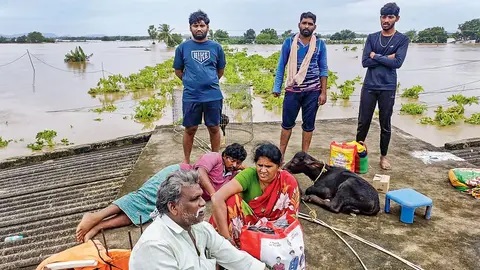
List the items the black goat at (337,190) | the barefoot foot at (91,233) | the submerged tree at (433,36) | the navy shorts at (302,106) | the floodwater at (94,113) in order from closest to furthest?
the barefoot foot at (91,233), the black goat at (337,190), the navy shorts at (302,106), the floodwater at (94,113), the submerged tree at (433,36)

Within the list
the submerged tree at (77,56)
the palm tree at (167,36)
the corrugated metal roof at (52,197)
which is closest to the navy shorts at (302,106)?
the corrugated metal roof at (52,197)

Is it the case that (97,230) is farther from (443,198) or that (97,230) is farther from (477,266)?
(443,198)

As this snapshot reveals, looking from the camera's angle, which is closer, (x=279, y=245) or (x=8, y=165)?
(x=279, y=245)

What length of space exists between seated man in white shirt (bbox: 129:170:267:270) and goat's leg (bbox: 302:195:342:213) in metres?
1.90

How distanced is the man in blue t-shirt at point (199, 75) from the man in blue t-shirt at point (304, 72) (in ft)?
2.64

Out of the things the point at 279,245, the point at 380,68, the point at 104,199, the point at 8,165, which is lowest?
the point at 8,165

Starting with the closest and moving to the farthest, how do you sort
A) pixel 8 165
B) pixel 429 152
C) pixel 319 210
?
pixel 319 210 < pixel 429 152 < pixel 8 165

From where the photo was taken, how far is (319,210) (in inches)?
149

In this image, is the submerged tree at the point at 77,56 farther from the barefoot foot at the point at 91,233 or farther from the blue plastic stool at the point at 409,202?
the blue plastic stool at the point at 409,202

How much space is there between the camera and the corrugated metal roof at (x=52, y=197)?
11.2ft

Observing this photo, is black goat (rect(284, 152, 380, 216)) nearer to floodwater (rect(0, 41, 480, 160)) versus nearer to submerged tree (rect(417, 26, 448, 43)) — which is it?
floodwater (rect(0, 41, 480, 160))

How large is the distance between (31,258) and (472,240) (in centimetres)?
383

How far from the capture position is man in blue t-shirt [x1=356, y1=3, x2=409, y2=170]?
4.40m

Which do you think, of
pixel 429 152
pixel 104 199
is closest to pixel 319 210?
pixel 104 199
